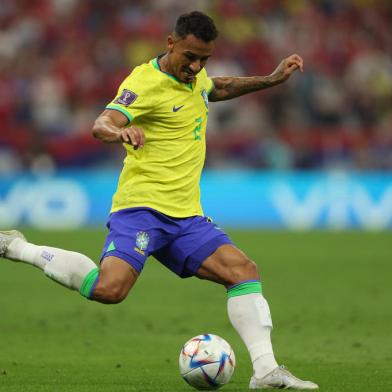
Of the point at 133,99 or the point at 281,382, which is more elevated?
the point at 133,99

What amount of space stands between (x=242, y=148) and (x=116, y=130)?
600 inches

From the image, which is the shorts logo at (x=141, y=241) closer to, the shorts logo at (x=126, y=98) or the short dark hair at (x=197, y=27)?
the shorts logo at (x=126, y=98)

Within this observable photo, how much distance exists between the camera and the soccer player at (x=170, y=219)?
6141 mm

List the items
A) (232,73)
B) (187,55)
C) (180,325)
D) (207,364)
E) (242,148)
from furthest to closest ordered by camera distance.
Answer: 1. (232,73)
2. (242,148)
3. (180,325)
4. (187,55)
5. (207,364)

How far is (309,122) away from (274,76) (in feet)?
48.1

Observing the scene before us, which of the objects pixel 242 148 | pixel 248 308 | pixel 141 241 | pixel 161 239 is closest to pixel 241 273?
pixel 248 308

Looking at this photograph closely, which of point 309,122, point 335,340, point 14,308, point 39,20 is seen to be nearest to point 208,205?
point 309,122

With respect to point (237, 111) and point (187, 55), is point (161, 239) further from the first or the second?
point (237, 111)

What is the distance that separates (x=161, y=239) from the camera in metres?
6.38

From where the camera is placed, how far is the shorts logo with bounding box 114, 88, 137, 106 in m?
6.13

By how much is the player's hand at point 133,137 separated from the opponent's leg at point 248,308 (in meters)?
1.21

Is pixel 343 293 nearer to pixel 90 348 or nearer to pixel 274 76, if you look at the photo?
pixel 90 348

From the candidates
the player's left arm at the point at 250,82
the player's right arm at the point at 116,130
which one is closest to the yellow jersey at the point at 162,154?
the player's right arm at the point at 116,130

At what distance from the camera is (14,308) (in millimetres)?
10727
